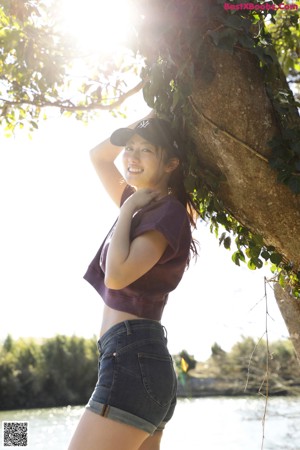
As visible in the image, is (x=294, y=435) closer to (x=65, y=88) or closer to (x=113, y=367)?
(x=65, y=88)

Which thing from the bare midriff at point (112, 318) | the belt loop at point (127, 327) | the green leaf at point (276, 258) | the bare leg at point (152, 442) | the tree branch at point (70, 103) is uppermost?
the tree branch at point (70, 103)

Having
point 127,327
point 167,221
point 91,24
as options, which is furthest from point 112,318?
point 91,24

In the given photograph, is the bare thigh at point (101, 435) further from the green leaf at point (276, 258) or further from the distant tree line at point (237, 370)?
the distant tree line at point (237, 370)

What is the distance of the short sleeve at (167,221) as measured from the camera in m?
2.00

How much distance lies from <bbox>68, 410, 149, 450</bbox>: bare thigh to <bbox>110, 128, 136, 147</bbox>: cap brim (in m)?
0.98

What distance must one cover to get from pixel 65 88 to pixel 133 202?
3054mm

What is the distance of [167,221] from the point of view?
2.02m

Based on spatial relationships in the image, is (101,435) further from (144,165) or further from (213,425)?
(213,425)

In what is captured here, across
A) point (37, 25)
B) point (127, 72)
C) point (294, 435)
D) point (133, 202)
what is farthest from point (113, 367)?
point (294, 435)

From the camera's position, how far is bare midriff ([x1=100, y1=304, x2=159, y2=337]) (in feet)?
6.48

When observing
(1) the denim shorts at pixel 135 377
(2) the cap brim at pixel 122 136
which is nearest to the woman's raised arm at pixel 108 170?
(2) the cap brim at pixel 122 136

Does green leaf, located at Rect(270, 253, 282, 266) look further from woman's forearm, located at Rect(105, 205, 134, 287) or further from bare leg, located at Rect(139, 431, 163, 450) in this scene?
bare leg, located at Rect(139, 431, 163, 450)

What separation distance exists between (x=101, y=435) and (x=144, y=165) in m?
0.92

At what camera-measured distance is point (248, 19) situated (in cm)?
201
